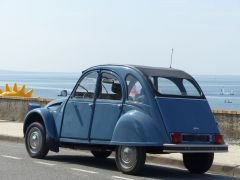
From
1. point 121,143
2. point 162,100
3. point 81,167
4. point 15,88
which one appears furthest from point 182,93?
point 15,88

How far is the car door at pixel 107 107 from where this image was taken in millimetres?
12164

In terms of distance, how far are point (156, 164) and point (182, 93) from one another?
7.12 ft

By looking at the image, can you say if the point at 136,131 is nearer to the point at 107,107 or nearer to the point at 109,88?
the point at 107,107

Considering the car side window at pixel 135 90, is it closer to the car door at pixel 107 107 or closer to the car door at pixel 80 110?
the car door at pixel 107 107

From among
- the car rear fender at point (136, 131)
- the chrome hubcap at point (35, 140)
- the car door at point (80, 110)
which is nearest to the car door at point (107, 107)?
the car door at point (80, 110)

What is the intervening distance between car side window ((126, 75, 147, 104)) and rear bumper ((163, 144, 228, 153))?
1.02m

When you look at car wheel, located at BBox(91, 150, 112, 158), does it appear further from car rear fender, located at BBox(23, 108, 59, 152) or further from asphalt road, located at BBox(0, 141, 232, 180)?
car rear fender, located at BBox(23, 108, 59, 152)

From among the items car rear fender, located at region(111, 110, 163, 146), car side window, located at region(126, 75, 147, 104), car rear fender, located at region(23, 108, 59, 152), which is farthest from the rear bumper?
car rear fender, located at region(23, 108, 59, 152)

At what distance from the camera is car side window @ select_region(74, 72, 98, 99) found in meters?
12.9

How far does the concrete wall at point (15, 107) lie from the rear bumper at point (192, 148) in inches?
480

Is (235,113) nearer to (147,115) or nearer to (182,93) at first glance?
(182,93)

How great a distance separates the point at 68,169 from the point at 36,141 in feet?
5.97

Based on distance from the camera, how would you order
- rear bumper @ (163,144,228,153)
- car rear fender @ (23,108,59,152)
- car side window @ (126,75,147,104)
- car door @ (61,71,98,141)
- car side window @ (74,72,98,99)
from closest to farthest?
rear bumper @ (163,144,228,153), car side window @ (126,75,147,104), car door @ (61,71,98,141), car side window @ (74,72,98,99), car rear fender @ (23,108,59,152)

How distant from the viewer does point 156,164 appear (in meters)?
13.9
